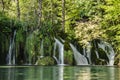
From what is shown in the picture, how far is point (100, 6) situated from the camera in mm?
45000

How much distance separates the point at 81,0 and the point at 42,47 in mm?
10980

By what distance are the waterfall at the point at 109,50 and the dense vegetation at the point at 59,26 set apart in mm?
556

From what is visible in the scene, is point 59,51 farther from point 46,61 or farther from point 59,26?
point 59,26

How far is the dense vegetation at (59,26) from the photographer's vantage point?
39844 millimetres

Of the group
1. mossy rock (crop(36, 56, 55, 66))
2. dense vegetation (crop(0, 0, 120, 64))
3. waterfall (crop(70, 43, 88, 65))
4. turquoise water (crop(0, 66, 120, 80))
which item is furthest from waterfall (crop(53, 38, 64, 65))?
turquoise water (crop(0, 66, 120, 80))

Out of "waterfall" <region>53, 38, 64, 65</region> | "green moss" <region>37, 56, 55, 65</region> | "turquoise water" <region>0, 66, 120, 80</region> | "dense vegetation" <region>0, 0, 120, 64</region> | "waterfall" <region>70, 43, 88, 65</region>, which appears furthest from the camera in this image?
"waterfall" <region>70, 43, 88, 65</region>

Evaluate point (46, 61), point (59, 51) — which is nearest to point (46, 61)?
point (46, 61)

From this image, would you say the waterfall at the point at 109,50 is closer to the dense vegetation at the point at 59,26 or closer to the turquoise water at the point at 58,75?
the dense vegetation at the point at 59,26

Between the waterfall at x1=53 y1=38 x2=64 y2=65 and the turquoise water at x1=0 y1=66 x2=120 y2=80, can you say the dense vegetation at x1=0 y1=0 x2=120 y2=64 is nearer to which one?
the waterfall at x1=53 y1=38 x2=64 y2=65

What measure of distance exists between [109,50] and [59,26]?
25.6 ft

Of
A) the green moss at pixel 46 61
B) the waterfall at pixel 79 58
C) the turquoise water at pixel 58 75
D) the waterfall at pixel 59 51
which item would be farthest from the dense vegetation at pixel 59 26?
the turquoise water at pixel 58 75

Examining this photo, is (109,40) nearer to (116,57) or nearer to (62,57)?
(116,57)

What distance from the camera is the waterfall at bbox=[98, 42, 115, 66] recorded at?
136 ft

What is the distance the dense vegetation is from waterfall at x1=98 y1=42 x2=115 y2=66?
1.82 feet
